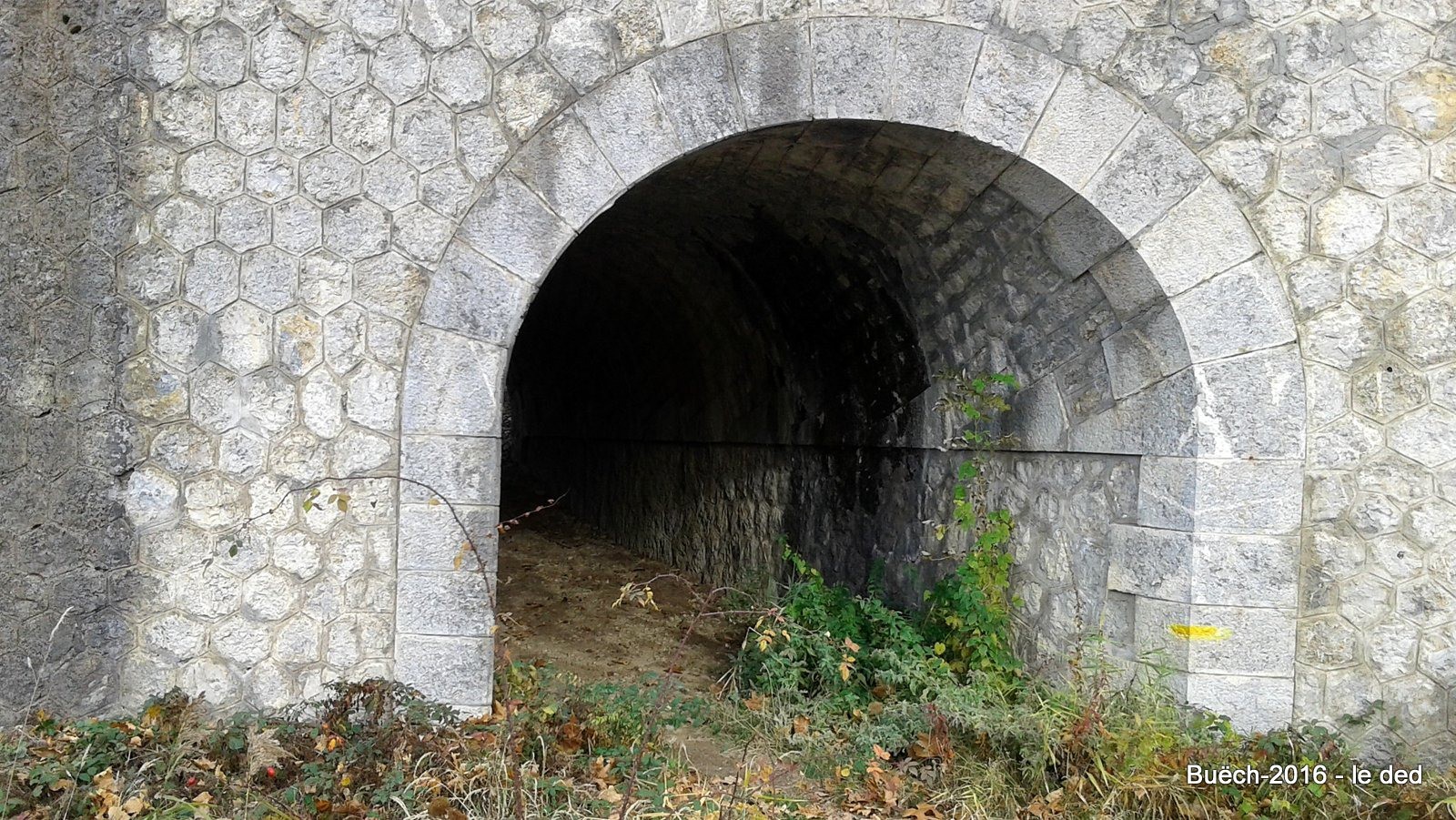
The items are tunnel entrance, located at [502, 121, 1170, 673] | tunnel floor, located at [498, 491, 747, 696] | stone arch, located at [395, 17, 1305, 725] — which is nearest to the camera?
stone arch, located at [395, 17, 1305, 725]

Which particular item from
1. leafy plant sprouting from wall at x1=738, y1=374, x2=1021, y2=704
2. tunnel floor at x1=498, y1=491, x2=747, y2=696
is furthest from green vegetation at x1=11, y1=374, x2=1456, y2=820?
tunnel floor at x1=498, y1=491, x2=747, y2=696

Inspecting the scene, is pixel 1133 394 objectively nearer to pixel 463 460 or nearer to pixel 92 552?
pixel 463 460

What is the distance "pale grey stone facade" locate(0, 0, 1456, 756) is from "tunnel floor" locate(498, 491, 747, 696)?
3.09 ft

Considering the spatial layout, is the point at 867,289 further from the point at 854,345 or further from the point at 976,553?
the point at 976,553

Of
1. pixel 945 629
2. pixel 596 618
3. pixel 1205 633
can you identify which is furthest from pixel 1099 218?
pixel 596 618

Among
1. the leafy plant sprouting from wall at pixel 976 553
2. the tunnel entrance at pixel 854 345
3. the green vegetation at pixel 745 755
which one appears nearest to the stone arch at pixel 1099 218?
the tunnel entrance at pixel 854 345

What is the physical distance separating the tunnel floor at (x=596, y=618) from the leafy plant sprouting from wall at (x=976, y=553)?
1309 mm

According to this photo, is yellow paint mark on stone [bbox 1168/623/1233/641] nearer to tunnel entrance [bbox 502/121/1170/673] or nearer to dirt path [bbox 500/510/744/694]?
tunnel entrance [bbox 502/121/1170/673]

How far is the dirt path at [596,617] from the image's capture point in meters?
6.27

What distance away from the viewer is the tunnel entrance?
4.54 metres

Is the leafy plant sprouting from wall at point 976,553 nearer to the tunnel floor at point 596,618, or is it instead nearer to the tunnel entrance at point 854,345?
the tunnel entrance at point 854,345

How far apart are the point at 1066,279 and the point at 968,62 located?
1019 mm

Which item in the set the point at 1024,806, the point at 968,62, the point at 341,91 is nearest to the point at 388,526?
the point at 341,91

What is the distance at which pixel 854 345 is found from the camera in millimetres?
6238
